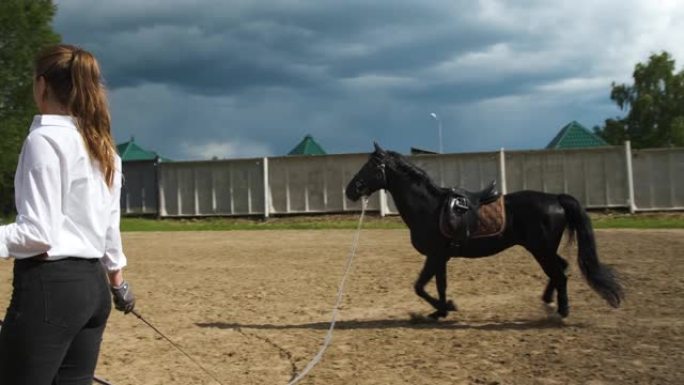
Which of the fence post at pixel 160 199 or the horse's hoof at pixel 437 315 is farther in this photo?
the fence post at pixel 160 199

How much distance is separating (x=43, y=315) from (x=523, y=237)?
6.13m

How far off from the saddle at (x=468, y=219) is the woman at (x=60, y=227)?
5286 mm

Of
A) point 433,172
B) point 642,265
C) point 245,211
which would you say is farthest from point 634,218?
point 245,211

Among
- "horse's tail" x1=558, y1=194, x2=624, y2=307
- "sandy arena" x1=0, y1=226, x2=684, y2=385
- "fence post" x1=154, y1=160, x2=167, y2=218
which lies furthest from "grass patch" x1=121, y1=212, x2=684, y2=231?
"horse's tail" x1=558, y1=194, x2=624, y2=307

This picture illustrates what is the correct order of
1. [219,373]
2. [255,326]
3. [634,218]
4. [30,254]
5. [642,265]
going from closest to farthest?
[30,254] → [219,373] → [255,326] → [642,265] → [634,218]

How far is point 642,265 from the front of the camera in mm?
11586

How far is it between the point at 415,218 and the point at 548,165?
60.1 ft

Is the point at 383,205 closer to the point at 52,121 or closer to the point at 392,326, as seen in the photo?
the point at 392,326

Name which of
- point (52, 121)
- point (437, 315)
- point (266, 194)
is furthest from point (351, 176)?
point (52, 121)

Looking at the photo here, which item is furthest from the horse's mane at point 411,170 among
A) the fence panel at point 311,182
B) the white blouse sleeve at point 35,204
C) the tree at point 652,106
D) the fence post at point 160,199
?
the tree at point 652,106

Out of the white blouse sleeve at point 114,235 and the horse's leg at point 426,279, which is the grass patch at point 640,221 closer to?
the horse's leg at point 426,279

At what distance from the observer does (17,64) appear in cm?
2322

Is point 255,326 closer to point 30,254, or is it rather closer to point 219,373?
point 219,373

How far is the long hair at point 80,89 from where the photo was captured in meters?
2.63
